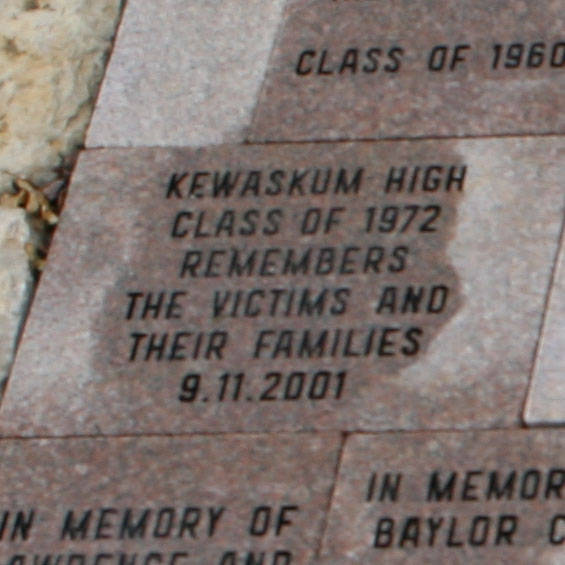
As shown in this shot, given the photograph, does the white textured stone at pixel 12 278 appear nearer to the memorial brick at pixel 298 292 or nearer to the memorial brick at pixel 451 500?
the memorial brick at pixel 298 292

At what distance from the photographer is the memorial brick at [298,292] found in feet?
29.0

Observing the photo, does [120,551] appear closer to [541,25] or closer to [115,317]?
[115,317]

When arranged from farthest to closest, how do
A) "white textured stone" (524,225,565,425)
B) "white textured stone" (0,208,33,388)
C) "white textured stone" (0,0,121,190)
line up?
"white textured stone" (0,0,121,190)
"white textured stone" (0,208,33,388)
"white textured stone" (524,225,565,425)

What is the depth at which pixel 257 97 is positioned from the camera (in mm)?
9812

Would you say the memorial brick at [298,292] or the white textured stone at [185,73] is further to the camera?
the white textured stone at [185,73]

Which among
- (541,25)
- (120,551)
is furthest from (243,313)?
(541,25)

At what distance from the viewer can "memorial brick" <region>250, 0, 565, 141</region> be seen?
947 centimetres

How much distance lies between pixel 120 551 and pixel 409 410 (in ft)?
3.70

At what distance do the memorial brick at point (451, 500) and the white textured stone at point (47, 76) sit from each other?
6.97 feet

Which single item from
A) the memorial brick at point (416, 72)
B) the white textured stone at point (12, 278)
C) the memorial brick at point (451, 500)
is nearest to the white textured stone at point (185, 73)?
the memorial brick at point (416, 72)

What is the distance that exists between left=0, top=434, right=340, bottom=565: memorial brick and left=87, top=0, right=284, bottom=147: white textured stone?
1.41 metres

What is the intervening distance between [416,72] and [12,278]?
176cm

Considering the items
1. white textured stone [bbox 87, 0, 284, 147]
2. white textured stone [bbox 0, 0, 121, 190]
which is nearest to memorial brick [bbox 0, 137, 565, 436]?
white textured stone [bbox 87, 0, 284, 147]

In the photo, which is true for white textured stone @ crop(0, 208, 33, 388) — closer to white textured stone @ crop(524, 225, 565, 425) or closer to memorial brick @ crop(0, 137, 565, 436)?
memorial brick @ crop(0, 137, 565, 436)
